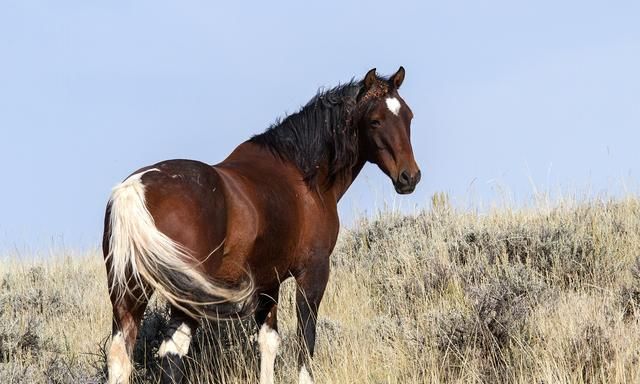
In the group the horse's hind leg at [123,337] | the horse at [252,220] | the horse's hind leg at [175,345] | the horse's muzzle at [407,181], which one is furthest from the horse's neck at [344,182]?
the horse's hind leg at [123,337]

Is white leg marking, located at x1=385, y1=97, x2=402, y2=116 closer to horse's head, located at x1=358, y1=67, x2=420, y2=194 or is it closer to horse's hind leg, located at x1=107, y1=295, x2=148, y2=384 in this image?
horse's head, located at x1=358, y1=67, x2=420, y2=194

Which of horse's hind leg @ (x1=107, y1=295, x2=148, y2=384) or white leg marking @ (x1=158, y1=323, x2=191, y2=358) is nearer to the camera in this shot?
horse's hind leg @ (x1=107, y1=295, x2=148, y2=384)

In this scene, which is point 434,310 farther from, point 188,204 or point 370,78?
point 188,204

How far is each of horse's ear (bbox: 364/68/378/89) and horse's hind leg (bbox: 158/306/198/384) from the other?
2.07 m

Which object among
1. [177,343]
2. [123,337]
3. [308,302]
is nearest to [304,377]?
[308,302]

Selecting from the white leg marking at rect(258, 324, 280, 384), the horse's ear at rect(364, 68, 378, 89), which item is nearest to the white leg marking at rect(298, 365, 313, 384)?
the white leg marking at rect(258, 324, 280, 384)

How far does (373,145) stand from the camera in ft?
19.8

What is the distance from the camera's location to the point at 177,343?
Answer: 485cm

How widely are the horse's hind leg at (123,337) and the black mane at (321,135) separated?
1.77 meters

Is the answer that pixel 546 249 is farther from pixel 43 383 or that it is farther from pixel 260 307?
pixel 43 383

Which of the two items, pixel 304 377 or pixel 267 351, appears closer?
pixel 304 377

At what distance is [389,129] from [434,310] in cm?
149

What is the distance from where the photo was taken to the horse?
173 inches

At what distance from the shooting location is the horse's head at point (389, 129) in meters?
5.90
